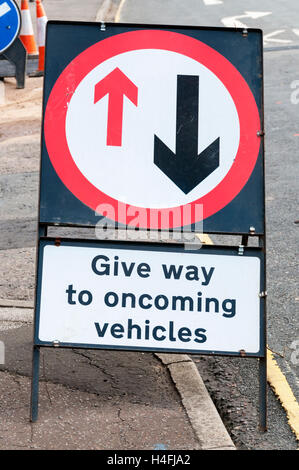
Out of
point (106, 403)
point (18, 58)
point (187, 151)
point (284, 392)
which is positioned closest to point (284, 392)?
point (284, 392)

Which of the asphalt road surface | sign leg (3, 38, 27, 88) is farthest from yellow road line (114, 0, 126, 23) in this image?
sign leg (3, 38, 27, 88)

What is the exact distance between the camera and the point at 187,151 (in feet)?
12.9

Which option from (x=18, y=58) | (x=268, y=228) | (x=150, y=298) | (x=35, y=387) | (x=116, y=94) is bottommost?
(x=35, y=387)

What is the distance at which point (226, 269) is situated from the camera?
12.9 feet

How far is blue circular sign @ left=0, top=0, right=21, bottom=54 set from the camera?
28.2 feet

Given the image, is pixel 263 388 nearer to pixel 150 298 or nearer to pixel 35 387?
pixel 150 298

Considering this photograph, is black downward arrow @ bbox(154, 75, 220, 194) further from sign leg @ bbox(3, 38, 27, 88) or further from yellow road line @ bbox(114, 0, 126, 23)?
yellow road line @ bbox(114, 0, 126, 23)

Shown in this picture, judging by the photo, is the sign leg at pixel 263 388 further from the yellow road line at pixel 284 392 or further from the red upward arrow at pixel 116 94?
the red upward arrow at pixel 116 94

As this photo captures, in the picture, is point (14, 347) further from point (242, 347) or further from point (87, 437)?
point (242, 347)

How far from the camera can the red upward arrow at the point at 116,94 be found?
3.94 m

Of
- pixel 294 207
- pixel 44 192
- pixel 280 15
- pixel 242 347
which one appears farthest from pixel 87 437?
pixel 280 15

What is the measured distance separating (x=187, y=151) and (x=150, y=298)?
721mm

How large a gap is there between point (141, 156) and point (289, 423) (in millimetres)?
1483

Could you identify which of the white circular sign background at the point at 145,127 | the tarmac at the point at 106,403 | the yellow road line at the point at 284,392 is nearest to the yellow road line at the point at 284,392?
the yellow road line at the point at 284,392
